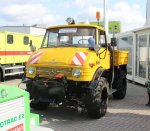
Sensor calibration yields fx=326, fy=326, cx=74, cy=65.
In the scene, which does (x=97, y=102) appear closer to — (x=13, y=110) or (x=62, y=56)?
(x=62, y=56)

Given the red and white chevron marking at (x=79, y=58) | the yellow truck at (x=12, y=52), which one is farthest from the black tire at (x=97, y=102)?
the yellow truck at (x=12, y=52)

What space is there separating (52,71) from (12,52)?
1031cm

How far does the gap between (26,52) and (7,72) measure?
221cm

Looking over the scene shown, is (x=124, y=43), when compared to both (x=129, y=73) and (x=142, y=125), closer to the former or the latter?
(x=129, y=73)

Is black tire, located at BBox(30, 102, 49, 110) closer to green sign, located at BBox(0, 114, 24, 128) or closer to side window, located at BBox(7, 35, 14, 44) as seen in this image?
green sign, located at BBox(0, 114, 24, 128)

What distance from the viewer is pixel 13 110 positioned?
3.25 meters

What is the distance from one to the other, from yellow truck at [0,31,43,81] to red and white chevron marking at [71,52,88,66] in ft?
31.7

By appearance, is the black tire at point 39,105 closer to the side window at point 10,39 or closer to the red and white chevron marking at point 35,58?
the red and white chevron marking at point 35,58

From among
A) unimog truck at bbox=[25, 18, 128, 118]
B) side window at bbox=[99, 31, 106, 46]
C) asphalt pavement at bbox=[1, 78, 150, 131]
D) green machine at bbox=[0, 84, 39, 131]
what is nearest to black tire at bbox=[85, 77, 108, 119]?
unimog truck at bbox=[25, 18, 128, 118]

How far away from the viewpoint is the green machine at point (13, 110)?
3109mm

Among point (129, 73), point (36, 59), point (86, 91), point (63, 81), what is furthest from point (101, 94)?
point (129, 73)

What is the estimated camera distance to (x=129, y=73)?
16859 mm

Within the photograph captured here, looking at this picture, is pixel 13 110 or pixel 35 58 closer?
pixel 13 110

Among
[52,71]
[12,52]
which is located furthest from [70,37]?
[12,52]
